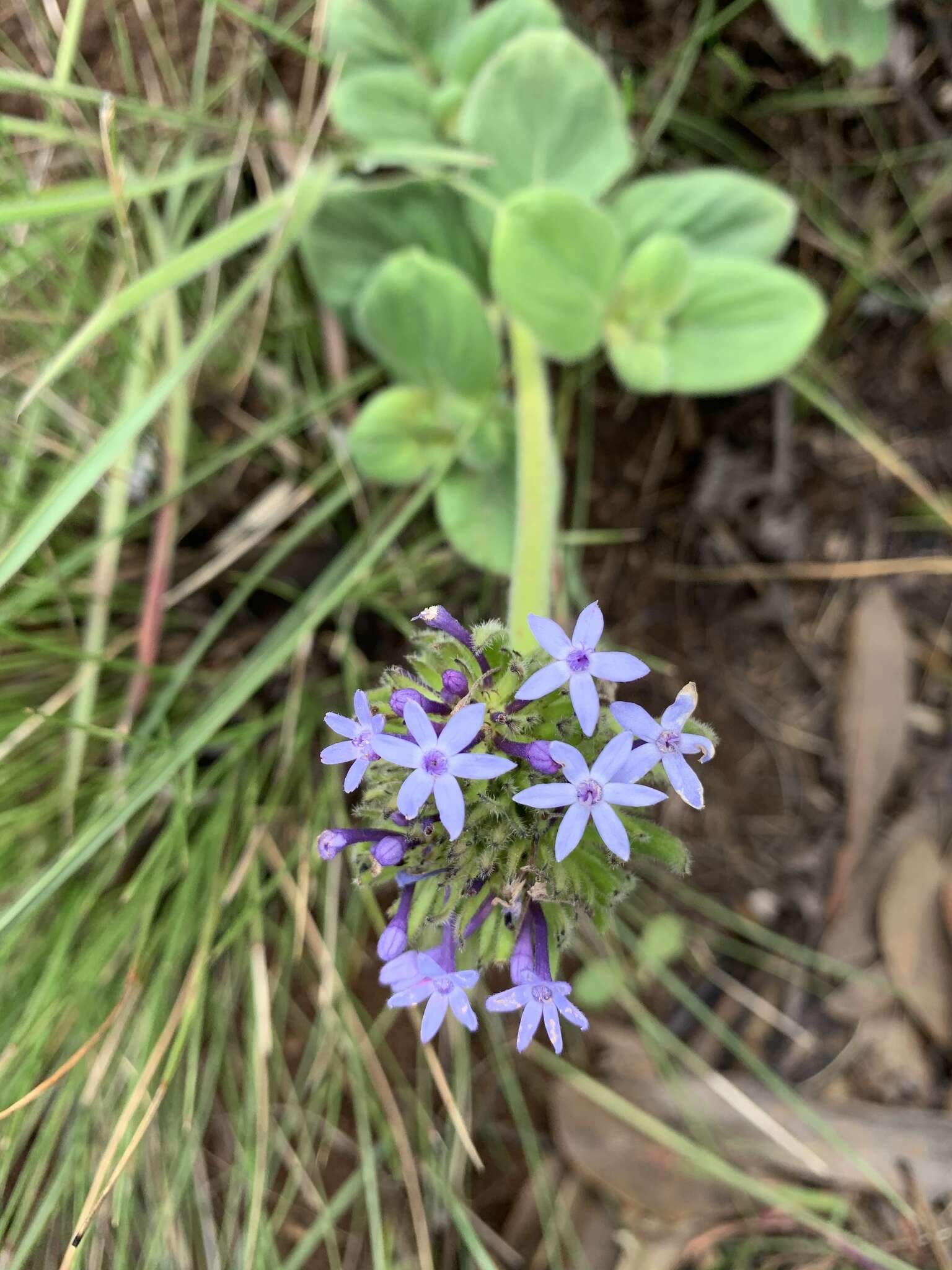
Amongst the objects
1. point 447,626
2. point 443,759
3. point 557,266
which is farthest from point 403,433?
point 443,759

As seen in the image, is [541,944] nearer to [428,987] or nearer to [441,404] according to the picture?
[428,987]

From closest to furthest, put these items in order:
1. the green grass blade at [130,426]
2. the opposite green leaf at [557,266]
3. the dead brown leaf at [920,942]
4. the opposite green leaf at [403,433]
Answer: the green grass blade at [130,426]
the opposite green leaf at [557,266]
the opposite green leaf at [403,433]
the dead brown leaf at [920,942]

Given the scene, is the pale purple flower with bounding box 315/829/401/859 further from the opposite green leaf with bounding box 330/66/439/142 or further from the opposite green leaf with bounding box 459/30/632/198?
the opposite green leaf with bounding box 330/66/439/142

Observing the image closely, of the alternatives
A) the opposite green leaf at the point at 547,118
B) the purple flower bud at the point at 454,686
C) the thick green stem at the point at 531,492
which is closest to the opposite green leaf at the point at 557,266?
the thick green stem at the point at 531,492

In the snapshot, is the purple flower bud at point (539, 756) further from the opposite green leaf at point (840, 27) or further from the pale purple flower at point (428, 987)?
the opposite green leaf at point (840, 27)

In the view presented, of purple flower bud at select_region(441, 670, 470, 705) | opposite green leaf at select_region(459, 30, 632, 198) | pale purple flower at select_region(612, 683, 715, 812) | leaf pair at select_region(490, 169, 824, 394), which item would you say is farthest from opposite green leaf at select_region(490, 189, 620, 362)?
pale purple flower at select_region(612, 683, 715, 812)

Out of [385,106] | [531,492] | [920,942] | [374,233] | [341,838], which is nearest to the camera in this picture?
[341,838]
